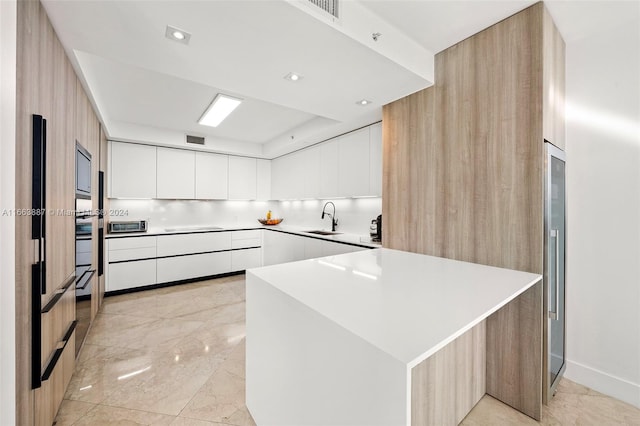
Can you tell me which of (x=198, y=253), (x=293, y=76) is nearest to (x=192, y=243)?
(x=198, y=253)

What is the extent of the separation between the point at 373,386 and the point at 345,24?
5.72ft

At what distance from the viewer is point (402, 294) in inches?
48.4

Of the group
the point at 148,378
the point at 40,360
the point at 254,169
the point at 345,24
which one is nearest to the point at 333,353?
the point at 40,360

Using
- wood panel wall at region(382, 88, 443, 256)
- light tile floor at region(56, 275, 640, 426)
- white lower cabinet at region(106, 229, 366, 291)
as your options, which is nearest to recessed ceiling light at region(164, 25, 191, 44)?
wood panel wall at region(382, 88, 443, 256)

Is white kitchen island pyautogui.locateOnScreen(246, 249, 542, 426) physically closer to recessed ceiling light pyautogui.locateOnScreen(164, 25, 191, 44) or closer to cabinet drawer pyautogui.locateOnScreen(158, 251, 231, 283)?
recessed ceiling light pyautogui.locateOnScreen(164, 25, 191, 44)

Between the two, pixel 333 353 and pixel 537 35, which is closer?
pixel 333 353

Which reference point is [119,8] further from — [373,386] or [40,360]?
[373,386]

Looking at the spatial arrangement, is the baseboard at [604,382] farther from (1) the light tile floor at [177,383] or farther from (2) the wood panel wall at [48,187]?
(2) the wood panel wall at [48,187]

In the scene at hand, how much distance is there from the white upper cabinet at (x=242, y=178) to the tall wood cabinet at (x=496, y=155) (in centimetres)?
362

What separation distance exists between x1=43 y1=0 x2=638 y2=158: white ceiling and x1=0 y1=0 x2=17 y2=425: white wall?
1.53ft

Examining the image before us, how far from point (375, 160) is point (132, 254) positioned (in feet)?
11.9

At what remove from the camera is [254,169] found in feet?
17.4

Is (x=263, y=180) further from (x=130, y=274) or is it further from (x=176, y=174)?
(x=130, y=274)

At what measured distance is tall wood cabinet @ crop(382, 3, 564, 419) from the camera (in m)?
1.64
